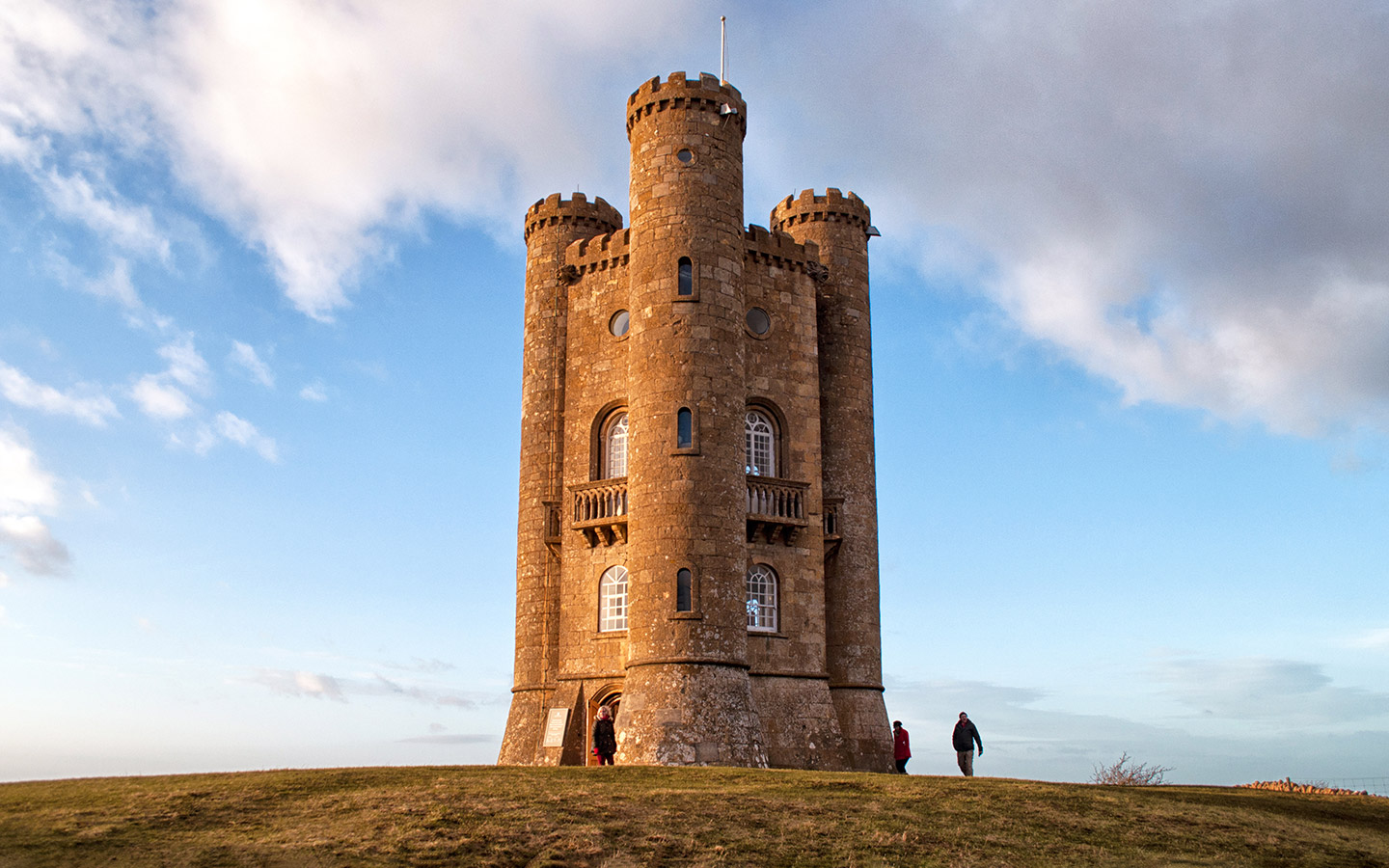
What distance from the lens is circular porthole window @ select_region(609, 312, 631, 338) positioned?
33656 millimetres

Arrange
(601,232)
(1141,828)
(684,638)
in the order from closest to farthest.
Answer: (1141,828) < (684,638) < (601,232)

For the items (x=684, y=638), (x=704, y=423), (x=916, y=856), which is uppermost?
(x=704, y=423)

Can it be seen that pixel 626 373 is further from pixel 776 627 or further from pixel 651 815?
pixel 651 815

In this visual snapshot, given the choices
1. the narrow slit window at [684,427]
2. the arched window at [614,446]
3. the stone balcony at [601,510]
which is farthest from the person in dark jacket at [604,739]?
the arched window at [614,446]

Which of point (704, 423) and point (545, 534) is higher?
point (704, 423)

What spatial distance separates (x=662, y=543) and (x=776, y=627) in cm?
500

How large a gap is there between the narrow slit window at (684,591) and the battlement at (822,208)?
1420 cm

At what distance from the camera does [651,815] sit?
17.5 m

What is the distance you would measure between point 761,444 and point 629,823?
1684 cm

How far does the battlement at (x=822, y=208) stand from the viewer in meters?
37.0

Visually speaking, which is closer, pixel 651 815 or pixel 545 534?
pixel 651 815

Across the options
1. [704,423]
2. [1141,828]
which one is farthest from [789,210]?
[1141,828]

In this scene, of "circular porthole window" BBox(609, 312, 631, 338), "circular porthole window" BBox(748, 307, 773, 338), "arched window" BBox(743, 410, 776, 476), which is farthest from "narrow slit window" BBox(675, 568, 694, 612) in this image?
"circular porthole window" BBox(609, 312, 631, 338)

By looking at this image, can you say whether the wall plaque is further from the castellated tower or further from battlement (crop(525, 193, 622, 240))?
battlement (crop(525, 193, 622, 240))
